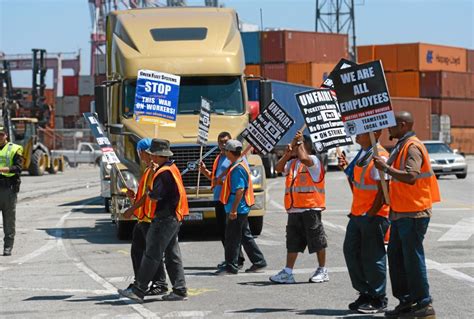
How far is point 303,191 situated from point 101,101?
6.53 meters

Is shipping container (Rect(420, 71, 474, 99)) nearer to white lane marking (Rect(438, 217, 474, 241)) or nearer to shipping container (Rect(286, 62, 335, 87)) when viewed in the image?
shipping container (Rect(286, 62, 335, 87))

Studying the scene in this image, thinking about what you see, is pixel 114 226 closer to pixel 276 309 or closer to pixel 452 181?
pixel 276 309

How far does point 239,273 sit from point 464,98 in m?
68.6

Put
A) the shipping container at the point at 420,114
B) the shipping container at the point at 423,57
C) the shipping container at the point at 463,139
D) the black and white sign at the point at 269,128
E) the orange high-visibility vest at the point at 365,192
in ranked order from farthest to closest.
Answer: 1. the shipping container at the point at 423,57
2. the shipping container at the point at 463,139
3. the shipping container at the point at 420,114
4. the black and white sign at the point at 269,128
5. the orange high-visibility vest at the point at 365,192

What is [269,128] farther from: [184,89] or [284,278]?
[184,89]

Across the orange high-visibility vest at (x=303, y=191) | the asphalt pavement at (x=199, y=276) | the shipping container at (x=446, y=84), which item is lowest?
the asphalt pavement at (x=199, y=276)

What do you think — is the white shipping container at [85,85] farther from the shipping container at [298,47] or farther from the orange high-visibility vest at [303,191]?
the orange high-visibility vest at [303,191]

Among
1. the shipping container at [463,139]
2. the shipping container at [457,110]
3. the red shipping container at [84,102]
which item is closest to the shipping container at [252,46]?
the shipping container at [457,110]

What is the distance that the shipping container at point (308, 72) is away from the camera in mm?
65812

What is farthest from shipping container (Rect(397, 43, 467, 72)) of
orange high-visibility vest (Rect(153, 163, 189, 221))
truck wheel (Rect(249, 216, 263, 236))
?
orange high-visibility vest (Rect(153, 163, 189, 221))

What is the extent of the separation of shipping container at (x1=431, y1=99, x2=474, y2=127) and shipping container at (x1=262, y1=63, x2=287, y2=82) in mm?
14728

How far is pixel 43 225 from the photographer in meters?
20.6

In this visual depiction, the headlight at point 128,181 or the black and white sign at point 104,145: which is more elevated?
the black and white sign at point 104,145

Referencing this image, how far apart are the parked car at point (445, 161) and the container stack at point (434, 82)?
128 feet
